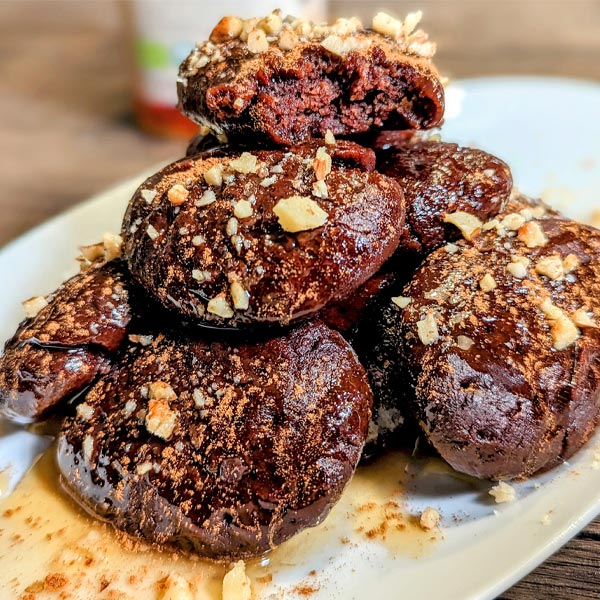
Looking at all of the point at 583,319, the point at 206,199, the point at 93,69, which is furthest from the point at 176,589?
the point at 93,69

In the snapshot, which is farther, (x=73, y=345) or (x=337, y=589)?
(x=73, y=345)

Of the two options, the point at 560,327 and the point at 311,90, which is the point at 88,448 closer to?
the point at 311,90

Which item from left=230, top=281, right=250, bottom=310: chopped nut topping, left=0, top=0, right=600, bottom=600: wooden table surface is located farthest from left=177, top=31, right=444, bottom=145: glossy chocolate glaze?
left=0, top=0, right=600, bottom=600: wooden table surface

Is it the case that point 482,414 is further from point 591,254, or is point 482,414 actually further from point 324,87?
point 324,87

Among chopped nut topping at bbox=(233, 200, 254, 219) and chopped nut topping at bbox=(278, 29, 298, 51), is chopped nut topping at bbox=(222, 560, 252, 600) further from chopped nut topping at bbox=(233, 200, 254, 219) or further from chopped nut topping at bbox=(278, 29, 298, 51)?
chopped nut topping at bbox=(278, 29, 298, 51)

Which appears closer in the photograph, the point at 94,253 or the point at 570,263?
the point at 570,263

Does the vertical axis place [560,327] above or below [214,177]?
below

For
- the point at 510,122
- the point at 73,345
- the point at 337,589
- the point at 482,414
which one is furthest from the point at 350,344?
the point at 510,122
